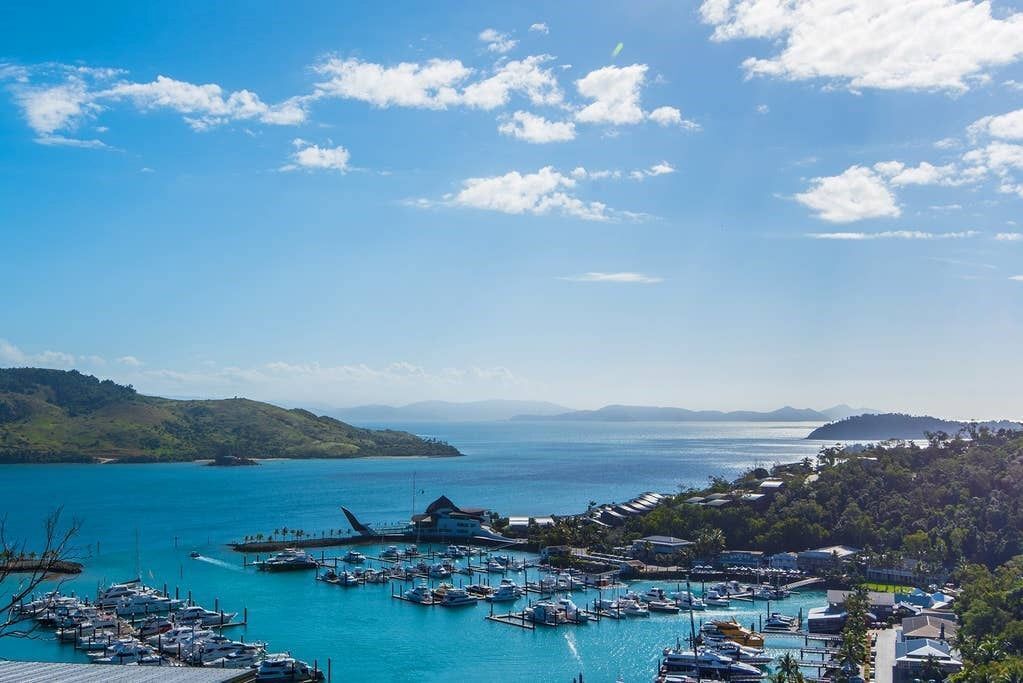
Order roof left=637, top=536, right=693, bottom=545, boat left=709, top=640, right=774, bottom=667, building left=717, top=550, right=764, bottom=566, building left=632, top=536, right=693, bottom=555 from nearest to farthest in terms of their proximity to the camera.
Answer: boat left=709, top=640, right=774, bottom=667 → building left=717, top=550, right=764, bottom=566 → building left=632, top=536, right=693, bottom=555 → roof left=637, top=536, right=693, bottom=545

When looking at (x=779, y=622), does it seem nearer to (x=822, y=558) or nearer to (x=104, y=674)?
(x=822, y=558)

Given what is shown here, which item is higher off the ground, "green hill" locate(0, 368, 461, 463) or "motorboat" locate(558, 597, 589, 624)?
"green hill" locate(0, 368, 461, 463)

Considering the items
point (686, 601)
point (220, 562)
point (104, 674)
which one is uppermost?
point (104, 674)

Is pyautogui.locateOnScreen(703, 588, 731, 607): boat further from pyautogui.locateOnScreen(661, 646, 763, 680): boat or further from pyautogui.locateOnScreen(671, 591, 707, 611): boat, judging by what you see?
pyautogui.locateOnScreen(661, 646, 763, 680): boat

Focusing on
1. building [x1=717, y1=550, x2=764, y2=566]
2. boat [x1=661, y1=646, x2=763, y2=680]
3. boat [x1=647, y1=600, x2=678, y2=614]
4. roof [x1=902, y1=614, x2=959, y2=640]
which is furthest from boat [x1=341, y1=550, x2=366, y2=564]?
roof [x1=902, y1=614, x2=959, y2=640]

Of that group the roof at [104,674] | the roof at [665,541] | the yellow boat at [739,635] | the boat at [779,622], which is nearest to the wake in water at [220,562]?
the roof at [665,541]

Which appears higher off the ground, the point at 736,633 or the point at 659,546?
the point at 659,546

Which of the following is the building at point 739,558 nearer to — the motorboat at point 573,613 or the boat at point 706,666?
the motorboat at point 573,613

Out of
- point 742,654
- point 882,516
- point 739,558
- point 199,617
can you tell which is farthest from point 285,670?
point 882,516
